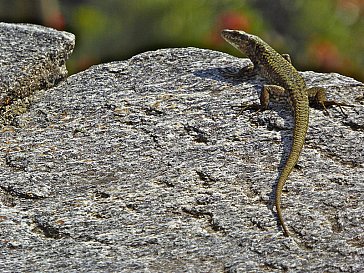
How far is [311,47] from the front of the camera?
8.40 m

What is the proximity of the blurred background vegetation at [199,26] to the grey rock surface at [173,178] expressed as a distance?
319 centimetres

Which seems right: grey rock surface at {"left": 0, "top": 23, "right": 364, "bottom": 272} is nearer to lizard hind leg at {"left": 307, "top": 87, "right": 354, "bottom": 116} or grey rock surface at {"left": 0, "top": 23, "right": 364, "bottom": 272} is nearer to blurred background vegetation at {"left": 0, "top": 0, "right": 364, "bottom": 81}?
lizard hind leg at {"left": 307, "top": 87, "right": 354, "bottom": 116}

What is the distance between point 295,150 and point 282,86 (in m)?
0.69

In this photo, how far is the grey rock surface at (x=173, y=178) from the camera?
3061 mm

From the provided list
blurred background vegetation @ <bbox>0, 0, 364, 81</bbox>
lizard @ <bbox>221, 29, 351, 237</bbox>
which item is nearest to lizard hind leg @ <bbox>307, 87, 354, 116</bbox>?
lizard @ <bbox>221, 29, 351, 237</bbox>

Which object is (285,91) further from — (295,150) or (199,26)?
(199,26)

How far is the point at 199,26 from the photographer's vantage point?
293 inches

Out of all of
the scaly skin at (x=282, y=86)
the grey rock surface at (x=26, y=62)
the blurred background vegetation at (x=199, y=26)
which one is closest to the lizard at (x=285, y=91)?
the scaly skin at (x=282, y=86)

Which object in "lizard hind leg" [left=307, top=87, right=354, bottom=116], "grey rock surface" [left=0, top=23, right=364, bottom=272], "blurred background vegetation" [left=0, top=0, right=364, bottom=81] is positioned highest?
"lizard hind leg" [left=307, top=87, right=354, bottom=116]

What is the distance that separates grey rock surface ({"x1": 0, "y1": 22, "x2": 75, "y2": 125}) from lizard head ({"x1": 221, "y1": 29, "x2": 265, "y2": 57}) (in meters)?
1.10

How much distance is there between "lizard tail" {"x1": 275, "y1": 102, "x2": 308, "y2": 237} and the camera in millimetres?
3193

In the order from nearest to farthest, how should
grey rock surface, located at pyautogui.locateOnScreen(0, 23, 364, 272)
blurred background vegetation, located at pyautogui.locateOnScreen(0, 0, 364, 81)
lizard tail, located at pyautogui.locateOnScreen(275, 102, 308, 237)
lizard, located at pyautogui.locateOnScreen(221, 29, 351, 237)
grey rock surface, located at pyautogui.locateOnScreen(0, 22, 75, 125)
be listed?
grey rock surface, located at pyautogui.locateOnScreen(0, 23, 364, 272), lizard tail, located at pyautogui.locateOnScreen(275, 102, 308, 237), lizard, located at pyautogui.locateOnScreen(221, 29, 351, 237), grey rock surface, located at pyautogui.locateOnScreen(0, 22, 75, 125), blurred background vegetation, located at pyautogui.locateOnScreen(0, 0, 364, 81)

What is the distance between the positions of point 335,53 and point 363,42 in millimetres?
1058

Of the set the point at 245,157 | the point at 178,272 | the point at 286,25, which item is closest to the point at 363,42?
the point at 286,25
